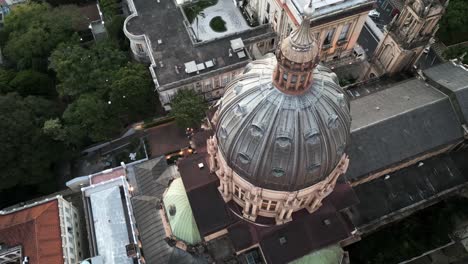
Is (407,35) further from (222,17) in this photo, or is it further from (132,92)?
(132,92)

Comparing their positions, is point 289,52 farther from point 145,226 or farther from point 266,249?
point 145,226

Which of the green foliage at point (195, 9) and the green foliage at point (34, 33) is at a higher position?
the green foliage at point (34, 33)

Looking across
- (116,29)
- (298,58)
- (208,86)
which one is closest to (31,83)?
(116,29)

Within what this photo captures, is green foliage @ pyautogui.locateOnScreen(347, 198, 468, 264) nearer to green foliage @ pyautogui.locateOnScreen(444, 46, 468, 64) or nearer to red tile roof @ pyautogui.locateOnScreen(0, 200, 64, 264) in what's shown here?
green foliage @ pyautogui.locateOnScreen(444, 46, 468, 64)

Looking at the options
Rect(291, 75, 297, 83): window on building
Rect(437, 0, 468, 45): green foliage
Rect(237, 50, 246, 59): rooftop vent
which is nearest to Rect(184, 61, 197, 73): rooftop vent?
Rect(237, 50, 246, 59): rooftop vent

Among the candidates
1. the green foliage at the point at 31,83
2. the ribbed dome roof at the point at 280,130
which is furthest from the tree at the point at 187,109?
the green foliage at the point at 31,83

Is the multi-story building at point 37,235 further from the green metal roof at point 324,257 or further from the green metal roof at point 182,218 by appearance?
the green metal roof at point 324,257
